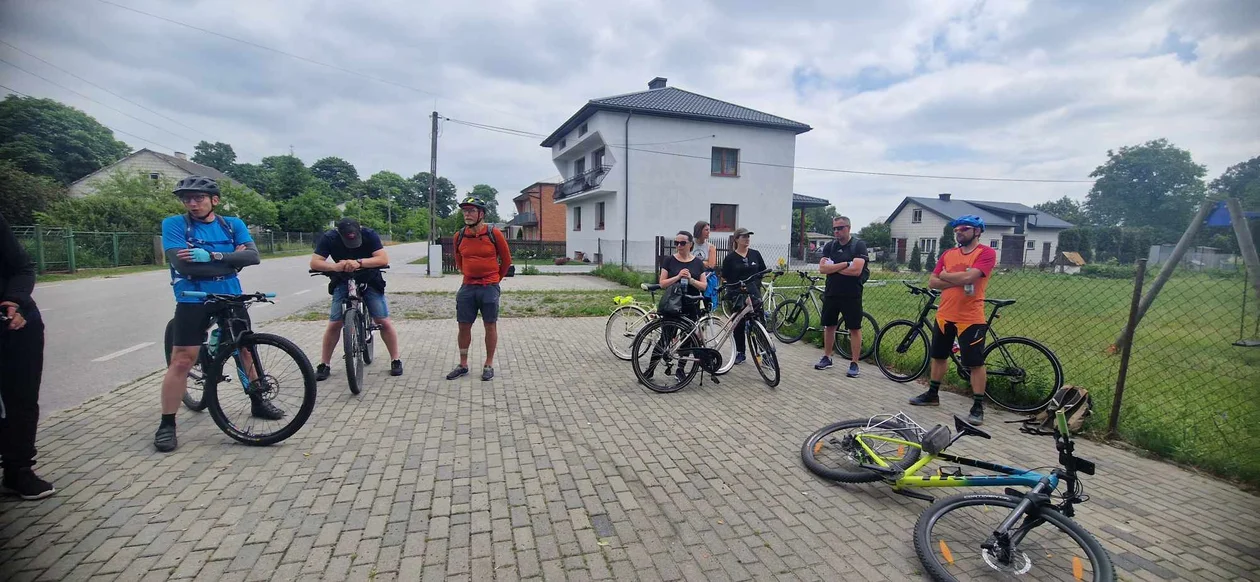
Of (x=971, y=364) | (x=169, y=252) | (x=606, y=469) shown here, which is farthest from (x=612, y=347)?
(x=169, y=252)

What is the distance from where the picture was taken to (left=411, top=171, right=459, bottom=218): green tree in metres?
102

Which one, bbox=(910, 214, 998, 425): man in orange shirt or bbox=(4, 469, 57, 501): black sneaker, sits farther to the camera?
bbox=(910, 214, 998, 425): man in orange shirt

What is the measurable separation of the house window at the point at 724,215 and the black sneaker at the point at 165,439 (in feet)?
85.1

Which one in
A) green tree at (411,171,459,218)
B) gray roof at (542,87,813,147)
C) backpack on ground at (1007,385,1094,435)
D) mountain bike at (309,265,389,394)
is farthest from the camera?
green tree at (411,171,459,218)

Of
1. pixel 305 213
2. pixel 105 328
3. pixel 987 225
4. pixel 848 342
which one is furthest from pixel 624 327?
pixel 305 213

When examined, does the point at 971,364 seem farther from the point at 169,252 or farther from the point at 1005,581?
the point at 169,252

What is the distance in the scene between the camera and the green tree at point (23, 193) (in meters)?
2.11

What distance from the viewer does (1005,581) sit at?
2.39 metres

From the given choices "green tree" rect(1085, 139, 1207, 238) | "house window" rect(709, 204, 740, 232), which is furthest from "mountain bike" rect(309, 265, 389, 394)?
"house window" rect(709, 204, 740, 232)

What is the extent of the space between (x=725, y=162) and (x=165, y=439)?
88.0 feet

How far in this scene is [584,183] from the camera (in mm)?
29328

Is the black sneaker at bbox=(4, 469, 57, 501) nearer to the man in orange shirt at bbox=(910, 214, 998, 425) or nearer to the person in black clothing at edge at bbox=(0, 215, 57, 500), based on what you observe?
the person in black clothing at edge at bbox=(0, 215, 57, 500)

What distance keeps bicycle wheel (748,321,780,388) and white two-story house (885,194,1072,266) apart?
1305 inches

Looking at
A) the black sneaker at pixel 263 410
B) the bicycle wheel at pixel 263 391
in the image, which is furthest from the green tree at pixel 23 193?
the black sneaker at pixel 263 410
